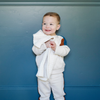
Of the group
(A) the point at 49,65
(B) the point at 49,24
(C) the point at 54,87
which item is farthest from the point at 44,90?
(B) the point at 49,24

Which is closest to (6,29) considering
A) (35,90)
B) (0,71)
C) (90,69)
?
(0,71)

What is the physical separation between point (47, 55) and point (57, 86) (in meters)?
0.31

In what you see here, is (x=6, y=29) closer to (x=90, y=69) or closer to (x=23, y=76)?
(x=23, y=76)

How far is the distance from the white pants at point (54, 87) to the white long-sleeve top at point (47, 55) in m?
0.06

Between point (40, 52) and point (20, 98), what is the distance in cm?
53

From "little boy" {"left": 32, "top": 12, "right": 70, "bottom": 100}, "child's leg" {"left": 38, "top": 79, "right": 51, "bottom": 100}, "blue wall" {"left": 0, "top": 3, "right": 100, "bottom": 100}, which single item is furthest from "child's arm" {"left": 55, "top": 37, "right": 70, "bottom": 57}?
"child's leg" {"left": 38, "top": 79, "right": 51, "bottom": 100}

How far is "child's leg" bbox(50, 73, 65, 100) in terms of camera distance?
3.34 ft

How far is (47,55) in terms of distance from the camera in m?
1.00

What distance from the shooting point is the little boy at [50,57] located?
975 millimetres

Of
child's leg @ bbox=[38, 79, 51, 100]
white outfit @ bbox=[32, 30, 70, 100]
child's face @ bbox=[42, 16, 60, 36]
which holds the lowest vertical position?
child's leg @ bbox=[38, 79, 51, 100]

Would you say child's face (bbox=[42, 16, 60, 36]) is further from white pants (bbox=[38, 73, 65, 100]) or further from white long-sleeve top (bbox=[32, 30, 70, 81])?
Answer: white pants (bbox=[38, 73, 65, 100])

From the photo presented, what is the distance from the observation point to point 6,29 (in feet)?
3.72

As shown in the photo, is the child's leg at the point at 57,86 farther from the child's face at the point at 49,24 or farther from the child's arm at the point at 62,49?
the child's face at the point at 49,24

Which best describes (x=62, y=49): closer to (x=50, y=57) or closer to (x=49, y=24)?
(x=50, y=57)
